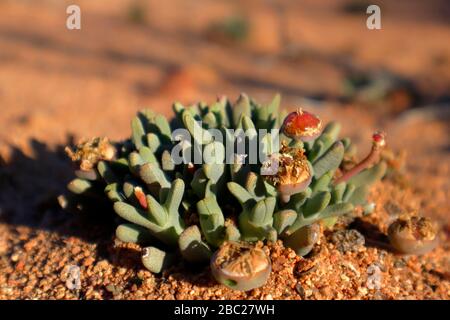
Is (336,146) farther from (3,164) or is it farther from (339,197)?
(3,164)

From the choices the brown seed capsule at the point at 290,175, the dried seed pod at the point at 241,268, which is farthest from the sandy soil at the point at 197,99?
the brown seed capsule at the point at 290,175

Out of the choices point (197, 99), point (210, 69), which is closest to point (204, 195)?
point (197, 99)

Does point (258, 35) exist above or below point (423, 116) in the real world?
above

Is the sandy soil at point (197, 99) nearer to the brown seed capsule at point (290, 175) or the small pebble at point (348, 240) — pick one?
the small pebble at point (348, 240)

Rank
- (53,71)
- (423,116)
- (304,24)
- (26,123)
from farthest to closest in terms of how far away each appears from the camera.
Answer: (304,24)
(53,71)
(423,116)
(26,123)

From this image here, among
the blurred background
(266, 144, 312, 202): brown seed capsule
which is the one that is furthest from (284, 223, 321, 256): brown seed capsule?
the blurred background

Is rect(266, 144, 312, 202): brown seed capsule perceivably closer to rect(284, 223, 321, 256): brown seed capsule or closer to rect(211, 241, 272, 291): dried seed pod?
rect(284, 223, 321, 256): brown seed capsule

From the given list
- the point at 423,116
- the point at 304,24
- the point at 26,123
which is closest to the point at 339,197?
the point at 26,123
